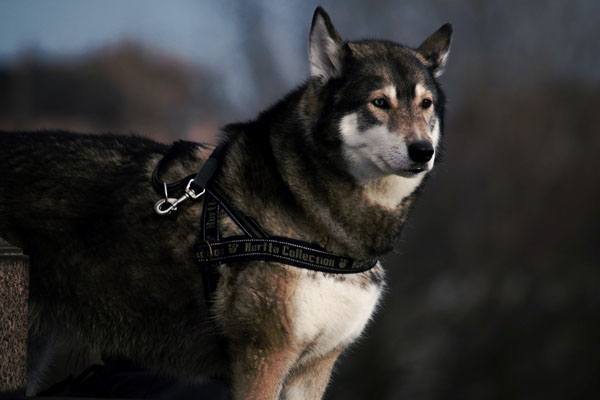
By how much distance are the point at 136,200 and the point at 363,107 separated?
112 cm

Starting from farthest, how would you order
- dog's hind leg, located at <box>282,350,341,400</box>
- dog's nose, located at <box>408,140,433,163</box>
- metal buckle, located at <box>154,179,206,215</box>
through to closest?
dog's hind leg, located at <box>282,350,341,400</box> → metal buckle, located at <box>154,179,206,215</box> → dog's nose, located at <box>408,140,433,163</box>

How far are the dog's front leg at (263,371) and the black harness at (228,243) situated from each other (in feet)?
1.12

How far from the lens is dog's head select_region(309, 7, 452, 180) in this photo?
3.78 m

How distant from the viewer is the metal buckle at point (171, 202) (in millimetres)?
4082

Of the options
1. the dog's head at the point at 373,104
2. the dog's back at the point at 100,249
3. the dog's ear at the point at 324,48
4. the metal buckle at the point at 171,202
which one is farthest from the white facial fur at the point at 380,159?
the dog's back at the point at 100,249

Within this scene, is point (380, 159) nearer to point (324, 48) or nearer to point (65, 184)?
point (324, 48)

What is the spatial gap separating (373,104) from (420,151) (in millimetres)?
313

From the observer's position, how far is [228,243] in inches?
156

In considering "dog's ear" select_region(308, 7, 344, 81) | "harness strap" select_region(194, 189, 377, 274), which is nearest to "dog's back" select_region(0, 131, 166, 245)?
"harness strap" select_region(194, 189, 377, 274)

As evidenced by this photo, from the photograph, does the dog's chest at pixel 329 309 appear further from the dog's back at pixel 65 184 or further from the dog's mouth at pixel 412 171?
the dog's back at pixel 65 184

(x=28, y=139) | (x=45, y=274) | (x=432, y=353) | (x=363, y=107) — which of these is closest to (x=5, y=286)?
(x=45, y=274)

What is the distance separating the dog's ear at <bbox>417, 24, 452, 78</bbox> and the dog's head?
0.11 meters

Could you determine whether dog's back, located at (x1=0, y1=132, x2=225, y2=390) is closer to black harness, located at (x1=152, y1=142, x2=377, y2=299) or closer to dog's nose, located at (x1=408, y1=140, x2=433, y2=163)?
black harness, located at (x1=152, y1=142, x2=377, y2=299)

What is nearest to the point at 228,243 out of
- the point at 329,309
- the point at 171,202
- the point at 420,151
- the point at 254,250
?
the point at 254,250
